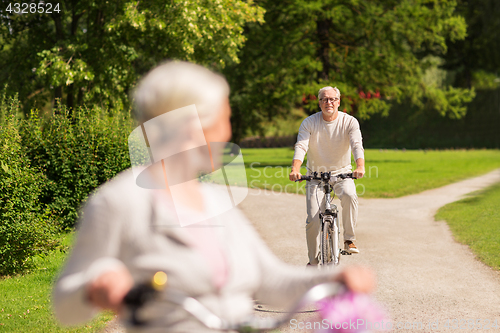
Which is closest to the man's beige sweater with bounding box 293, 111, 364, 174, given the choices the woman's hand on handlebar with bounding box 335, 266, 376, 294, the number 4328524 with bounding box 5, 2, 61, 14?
the woman's hand on handlebar with bounding box 335, 266, 376, 294

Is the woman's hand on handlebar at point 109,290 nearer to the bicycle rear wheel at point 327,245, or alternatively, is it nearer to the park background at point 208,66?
the park background at point 208,66

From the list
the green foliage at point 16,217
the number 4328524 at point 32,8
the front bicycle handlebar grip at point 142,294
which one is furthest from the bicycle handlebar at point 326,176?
the number 4328524 at point 32,8

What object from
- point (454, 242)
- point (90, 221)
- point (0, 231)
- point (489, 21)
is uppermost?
point (489, 21)

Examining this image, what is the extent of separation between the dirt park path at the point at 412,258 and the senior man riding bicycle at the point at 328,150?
95 cm

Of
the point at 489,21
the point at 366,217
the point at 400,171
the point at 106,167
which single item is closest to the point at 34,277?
the point at 106,167

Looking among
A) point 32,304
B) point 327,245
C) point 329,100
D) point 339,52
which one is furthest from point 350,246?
point 339,52

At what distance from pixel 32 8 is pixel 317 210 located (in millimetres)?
12893

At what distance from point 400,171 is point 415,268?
14.7 meters

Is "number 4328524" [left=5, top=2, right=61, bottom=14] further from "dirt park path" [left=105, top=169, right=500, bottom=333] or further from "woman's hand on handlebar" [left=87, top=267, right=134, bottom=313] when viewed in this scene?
"woman's hand on handlebar" [left=87, top=267, right=134, bottom=313]

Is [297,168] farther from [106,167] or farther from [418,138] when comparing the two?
[106,167]

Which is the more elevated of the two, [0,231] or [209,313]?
[209,313]

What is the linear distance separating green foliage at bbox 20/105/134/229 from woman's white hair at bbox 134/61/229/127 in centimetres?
705

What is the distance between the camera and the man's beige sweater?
5.11 meters

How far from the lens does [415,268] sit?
6.21m
